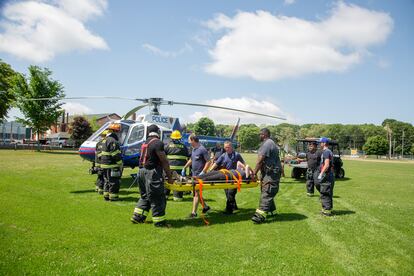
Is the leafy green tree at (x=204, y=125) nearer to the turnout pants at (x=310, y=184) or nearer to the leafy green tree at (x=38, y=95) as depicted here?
the leafy green tree at (x=38, y=95)

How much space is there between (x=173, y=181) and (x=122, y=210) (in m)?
1.84

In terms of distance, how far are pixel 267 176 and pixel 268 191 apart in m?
0.34

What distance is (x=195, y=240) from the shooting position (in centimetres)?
560

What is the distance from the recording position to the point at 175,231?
6.14 m

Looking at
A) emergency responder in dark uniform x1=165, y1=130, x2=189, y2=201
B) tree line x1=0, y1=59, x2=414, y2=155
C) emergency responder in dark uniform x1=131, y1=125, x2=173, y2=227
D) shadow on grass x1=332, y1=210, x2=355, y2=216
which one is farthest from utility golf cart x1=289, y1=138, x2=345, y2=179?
emergency responder in dark uniform x1=131, y1=125, x2=173, y2=227

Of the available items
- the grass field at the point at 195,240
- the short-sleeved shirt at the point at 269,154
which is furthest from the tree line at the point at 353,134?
the short-sleeved shirt at the point at 269,154

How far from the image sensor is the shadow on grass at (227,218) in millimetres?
6823

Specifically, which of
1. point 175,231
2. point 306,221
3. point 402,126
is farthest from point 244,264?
point 402,126

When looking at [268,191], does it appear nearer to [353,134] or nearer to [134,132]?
[134,132]

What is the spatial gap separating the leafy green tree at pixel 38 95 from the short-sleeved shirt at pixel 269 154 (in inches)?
1551

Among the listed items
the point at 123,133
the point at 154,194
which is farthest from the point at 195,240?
the point at 123,133

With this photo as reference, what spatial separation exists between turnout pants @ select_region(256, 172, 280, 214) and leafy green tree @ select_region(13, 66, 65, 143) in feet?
130

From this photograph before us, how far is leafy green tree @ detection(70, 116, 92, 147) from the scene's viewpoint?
57219 millimetres

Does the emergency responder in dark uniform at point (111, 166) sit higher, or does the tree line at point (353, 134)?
the tree line at point (353, 134)
